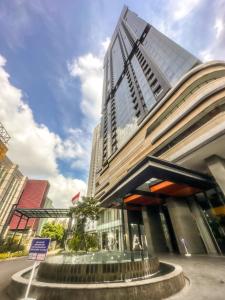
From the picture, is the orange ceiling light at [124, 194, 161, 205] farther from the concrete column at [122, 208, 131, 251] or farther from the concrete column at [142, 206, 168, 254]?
the concrete column at [122, 208, 131, 251]

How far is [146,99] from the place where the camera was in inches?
1532

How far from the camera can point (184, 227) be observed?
49.9 feet

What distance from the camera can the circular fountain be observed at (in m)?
4.61

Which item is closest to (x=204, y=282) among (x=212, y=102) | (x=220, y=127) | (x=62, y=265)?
(x=62, y=265)

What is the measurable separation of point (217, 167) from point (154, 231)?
12.1m

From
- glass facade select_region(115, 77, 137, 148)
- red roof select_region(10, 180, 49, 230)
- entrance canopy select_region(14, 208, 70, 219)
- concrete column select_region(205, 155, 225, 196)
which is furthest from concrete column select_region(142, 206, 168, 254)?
red roof select_region(10, 180, 49, 230)

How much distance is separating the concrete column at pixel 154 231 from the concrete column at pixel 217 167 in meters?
11.0

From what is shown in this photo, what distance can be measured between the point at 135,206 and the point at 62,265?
17.0m

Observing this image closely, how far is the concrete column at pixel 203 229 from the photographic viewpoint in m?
13.8

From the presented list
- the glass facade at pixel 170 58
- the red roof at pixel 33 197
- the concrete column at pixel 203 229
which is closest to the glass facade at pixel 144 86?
the glass facade at pixel 170 58

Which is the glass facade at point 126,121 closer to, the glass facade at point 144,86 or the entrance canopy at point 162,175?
the glass facade at point 144,86

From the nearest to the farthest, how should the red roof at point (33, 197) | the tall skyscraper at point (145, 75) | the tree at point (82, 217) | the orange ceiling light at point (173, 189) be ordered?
the orange ceiling light at point (173, 189), the tree at point (82, 217), the tall skyscraper at point (145, 75), the red roof at point (33, 197)

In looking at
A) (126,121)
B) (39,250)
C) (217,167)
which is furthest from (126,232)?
(126,121)

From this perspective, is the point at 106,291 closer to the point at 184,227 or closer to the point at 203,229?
the point at 184,227
